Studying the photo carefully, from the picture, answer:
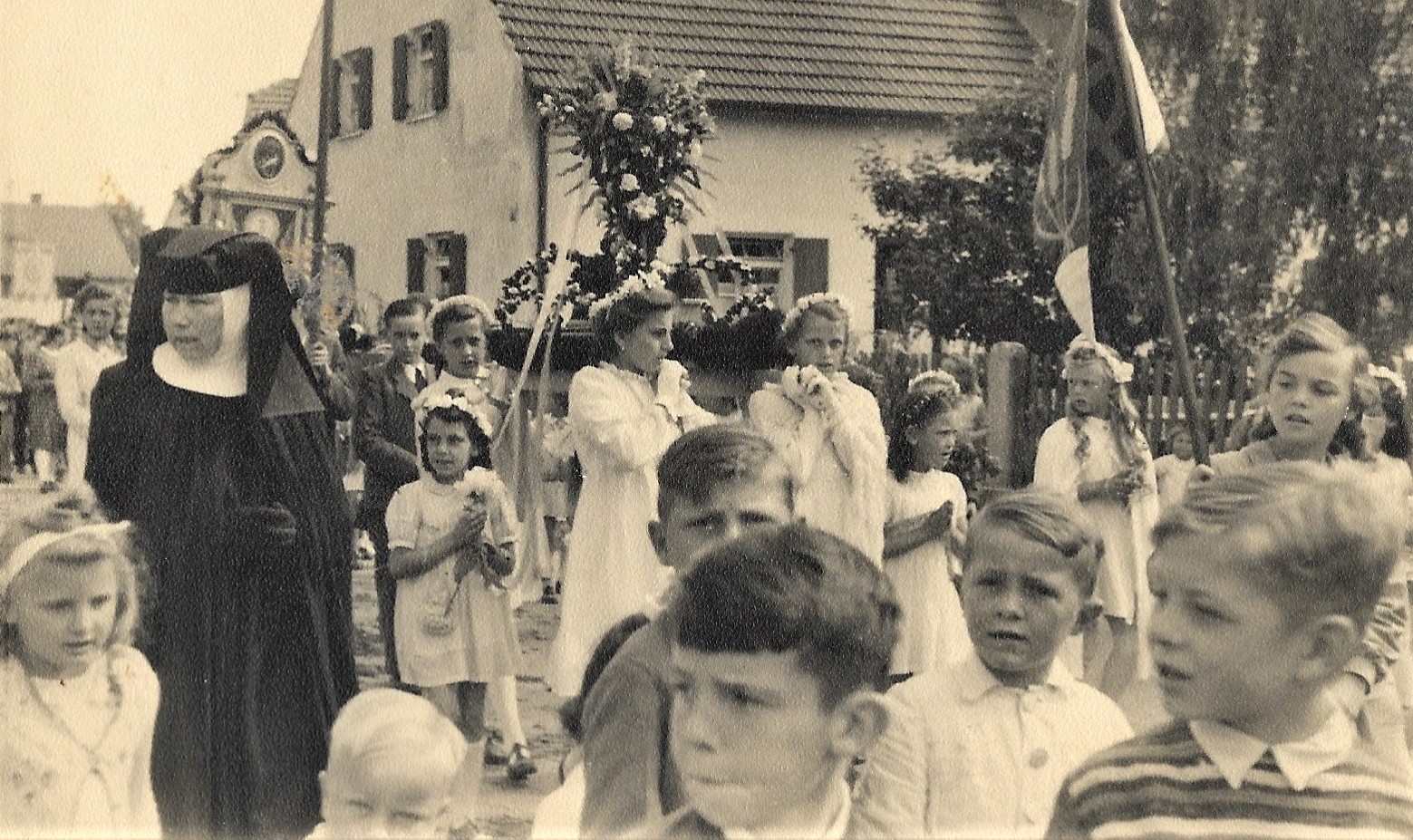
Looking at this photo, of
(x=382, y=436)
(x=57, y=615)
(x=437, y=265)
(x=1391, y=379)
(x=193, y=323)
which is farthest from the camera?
(x=437, y=265)

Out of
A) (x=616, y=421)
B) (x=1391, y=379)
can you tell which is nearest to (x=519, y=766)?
(x=616, y=421)

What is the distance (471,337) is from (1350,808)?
4.69 metres

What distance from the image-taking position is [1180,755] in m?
2.06

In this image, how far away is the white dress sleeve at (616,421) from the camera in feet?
17.9

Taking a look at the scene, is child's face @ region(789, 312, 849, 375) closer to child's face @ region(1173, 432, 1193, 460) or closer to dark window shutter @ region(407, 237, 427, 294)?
child's face @ region(1173, 432, 1193, 460)

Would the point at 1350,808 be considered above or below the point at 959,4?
below

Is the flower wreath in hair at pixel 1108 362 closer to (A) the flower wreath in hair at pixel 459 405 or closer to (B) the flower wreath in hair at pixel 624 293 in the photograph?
(B) the flower wreath in hair at pixel 624 293

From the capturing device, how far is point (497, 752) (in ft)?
18.7

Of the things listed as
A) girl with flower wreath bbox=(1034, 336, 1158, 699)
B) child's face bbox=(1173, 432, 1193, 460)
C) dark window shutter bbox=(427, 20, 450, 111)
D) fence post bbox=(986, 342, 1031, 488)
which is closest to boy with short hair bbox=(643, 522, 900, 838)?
girl with flower wreath bbox=(1034, 336, 1158, 699)

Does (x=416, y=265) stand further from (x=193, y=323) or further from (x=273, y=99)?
(x=193, y=323)

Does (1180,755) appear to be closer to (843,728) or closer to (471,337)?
(843,728)

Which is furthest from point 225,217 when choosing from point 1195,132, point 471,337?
point 1195,132

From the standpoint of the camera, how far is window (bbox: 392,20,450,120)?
12258 mm

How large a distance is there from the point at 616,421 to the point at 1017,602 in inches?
113
